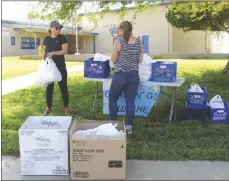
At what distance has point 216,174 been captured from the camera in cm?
417

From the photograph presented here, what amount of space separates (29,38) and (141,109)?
30.0 meters

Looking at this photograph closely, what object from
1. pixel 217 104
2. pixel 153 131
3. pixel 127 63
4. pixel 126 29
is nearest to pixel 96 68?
pixel 127 63

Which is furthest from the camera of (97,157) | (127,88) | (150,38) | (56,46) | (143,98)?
(150,38)

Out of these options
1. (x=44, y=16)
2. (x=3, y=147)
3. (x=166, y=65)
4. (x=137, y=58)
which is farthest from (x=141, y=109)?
(x=44, y=16)

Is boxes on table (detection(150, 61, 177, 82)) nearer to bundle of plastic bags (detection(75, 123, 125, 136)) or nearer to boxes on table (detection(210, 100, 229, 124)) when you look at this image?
boxes on table (detection(210, 100, 229, 124))

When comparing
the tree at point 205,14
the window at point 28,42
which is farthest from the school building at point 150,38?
the tree at point 205,14

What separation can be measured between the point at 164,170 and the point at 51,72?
2.92 metres

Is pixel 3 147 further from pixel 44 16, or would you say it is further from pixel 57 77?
pixel 44 16

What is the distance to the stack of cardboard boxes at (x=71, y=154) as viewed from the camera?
3.90 metres

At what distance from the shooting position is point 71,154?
3930 mm

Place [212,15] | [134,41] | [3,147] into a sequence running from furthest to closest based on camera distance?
[212,15], [134,41], [3,147]

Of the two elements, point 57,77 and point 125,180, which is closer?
point 125,180

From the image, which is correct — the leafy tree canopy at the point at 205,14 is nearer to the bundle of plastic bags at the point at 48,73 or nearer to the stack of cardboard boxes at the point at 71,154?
the bundle of plastic bags at the point at 48,73

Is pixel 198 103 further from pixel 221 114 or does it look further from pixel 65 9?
pixel 65 9
